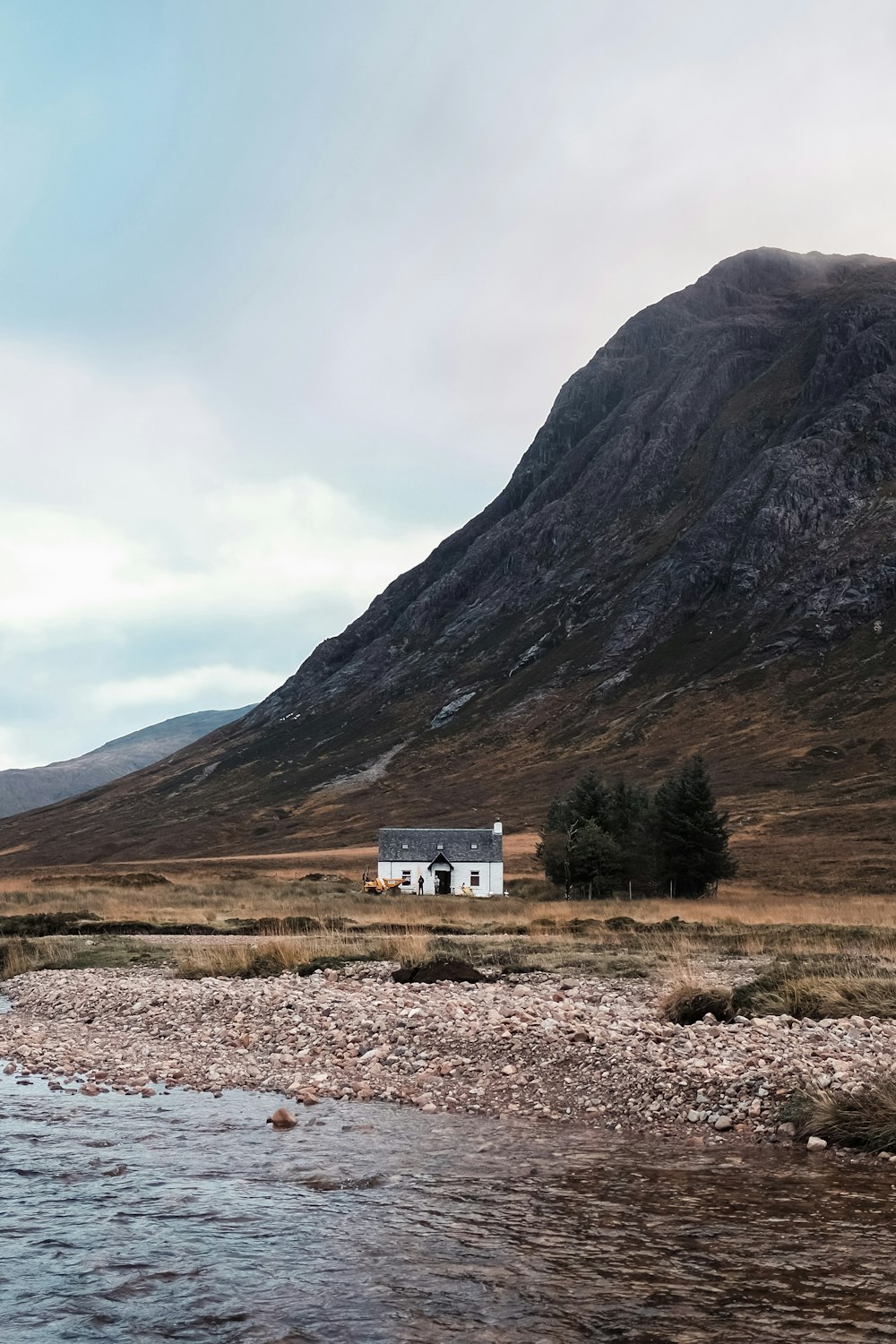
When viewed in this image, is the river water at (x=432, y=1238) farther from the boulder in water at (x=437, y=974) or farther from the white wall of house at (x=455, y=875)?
the white wall of house at (x=455, y=875)

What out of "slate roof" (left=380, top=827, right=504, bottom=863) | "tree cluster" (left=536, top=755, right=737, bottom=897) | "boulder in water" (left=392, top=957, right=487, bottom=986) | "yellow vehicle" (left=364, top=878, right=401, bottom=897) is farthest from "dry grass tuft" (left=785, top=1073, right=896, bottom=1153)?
"slate roof" (left=380, top=827, right=504, bottom=863)

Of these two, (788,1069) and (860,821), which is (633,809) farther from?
(788,1069)

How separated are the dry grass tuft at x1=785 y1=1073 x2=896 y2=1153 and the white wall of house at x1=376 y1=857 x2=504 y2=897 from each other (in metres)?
73.4

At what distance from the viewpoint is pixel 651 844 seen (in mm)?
71688

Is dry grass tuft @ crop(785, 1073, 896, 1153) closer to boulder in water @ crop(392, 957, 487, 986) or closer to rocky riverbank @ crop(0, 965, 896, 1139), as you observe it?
rocky riverbank @ crop(0, 965, 896, 1139)

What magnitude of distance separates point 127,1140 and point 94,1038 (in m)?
9.16

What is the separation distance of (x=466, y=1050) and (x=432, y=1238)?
8950 mm

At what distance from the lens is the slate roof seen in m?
89.7

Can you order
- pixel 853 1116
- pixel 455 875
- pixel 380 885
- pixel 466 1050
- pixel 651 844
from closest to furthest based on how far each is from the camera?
pixel 853 1116, pixel 466 1050, pixel 651 844, pixel 380 885, pixel 455 875

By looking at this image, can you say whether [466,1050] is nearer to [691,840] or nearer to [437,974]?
[437,974]

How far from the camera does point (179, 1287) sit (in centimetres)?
905

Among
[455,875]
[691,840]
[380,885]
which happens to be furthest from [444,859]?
[691,840]

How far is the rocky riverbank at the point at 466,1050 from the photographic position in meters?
15.4

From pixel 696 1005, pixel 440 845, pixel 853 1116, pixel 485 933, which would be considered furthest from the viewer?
pixel 440 845
